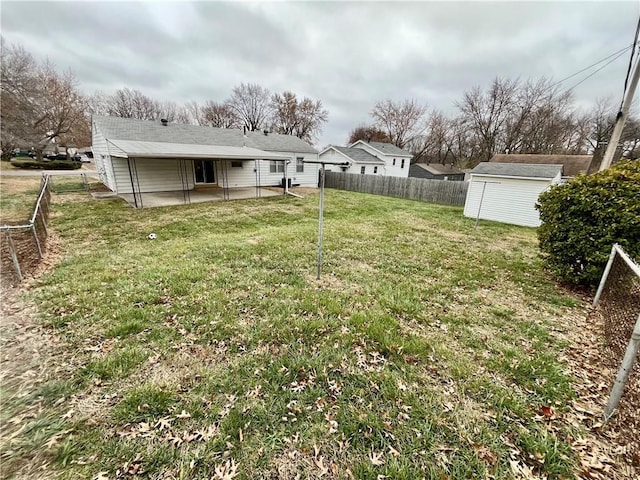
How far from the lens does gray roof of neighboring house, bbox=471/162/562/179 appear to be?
1049cm

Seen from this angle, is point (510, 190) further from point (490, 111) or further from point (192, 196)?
point (490, 111)

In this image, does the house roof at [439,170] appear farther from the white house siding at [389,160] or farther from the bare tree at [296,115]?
the bare tree at [296,115]

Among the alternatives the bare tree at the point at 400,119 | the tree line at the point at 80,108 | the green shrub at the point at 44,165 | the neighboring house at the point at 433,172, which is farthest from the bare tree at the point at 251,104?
the neighboring house at the point at 433,172

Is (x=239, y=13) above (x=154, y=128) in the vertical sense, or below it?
above

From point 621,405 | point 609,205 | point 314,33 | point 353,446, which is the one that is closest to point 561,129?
point 314,33

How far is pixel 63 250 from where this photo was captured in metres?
5.86

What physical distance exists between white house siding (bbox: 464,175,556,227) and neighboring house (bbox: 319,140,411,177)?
45.1 feet

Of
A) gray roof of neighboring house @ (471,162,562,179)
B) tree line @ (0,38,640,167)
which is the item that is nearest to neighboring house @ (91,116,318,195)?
gray roof of neighboring house @ (471,162,562,179)

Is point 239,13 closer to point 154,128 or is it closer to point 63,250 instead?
point 154,128

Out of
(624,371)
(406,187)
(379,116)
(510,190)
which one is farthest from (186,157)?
(379,116)

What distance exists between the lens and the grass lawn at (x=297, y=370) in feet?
6.21

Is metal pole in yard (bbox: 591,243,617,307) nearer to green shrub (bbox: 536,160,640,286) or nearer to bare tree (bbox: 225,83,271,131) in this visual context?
green shrub (bbox: 536,160,640,286)

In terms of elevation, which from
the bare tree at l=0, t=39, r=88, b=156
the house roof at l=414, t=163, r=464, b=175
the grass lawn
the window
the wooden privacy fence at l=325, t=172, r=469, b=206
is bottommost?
the grass lawn

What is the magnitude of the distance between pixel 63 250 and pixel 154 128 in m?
12.1
